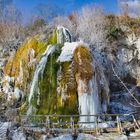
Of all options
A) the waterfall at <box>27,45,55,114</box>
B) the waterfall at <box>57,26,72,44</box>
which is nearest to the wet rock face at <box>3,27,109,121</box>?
the waterfall at <box>27,45,55,114</box>

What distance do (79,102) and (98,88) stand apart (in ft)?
5.46

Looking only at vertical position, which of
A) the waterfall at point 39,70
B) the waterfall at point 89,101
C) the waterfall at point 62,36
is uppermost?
the waterfall at point 62,36

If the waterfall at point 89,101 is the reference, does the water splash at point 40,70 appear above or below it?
above

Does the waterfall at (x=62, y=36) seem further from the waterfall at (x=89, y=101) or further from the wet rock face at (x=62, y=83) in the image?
the waterfall at (x=89, y=101)

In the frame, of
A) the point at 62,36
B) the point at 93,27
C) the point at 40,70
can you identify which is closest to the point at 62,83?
the point at 40,70

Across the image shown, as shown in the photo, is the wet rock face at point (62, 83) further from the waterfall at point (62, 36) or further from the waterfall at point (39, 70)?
the waterfall at point (62, 36)

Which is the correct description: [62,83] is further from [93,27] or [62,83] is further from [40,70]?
[93,27]

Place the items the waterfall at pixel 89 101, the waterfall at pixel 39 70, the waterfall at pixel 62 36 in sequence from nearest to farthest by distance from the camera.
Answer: the waterfall at pixel 89 101 < the waterfall at pixel 39 70 < the waterfall at pixel 62 36

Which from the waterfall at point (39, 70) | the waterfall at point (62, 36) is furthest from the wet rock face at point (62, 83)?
the waterfall at point (62, 36)

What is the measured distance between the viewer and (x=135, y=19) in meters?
35.4

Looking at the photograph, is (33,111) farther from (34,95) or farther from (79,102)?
(79,102)

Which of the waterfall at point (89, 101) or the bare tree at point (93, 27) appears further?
the bare tree at point (93, 27)

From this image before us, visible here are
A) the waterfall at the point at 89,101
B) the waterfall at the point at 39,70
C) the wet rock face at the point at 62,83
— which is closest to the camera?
the waterfall at the point at 89,101

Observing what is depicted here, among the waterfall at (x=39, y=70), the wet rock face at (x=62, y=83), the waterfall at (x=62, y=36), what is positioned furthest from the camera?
the waterfall at (x=62, y=36)
